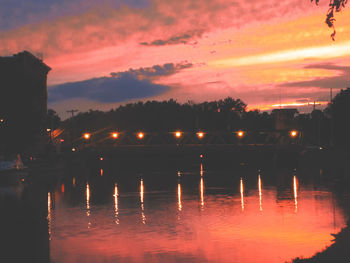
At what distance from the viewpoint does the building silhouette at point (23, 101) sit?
10462 cm

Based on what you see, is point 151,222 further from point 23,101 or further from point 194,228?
point 23,101

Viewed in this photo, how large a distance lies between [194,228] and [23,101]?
9400cm

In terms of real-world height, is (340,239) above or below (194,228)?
above

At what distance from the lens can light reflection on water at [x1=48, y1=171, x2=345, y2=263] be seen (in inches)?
850

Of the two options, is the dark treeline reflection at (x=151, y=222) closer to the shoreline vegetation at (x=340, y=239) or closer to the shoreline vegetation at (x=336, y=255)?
the shoreline vegetation at (x=340, y=239)

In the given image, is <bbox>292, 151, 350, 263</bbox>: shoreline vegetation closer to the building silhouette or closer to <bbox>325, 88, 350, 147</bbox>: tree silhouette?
<bbox>325, 88, 350, 147</bbox>: tree silhouette

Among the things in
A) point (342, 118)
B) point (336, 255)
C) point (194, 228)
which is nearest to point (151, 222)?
point (194, 228)

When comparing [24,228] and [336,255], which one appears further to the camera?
[24,228]

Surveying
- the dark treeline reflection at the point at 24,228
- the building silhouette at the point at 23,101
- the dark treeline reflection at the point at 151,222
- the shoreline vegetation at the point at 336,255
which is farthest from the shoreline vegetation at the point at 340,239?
the building silhouette at the point at 23,101

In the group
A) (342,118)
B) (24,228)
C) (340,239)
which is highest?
(342,118)

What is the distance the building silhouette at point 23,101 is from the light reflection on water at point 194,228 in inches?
2512

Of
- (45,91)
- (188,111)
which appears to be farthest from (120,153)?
(188,111)

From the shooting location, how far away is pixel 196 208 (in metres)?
37.0

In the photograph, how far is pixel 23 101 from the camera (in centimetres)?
11600
